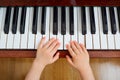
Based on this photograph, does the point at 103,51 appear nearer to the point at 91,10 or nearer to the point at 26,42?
the point at 91,10

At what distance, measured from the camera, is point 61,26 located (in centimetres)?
105

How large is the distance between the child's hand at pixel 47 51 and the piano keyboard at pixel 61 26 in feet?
0.09

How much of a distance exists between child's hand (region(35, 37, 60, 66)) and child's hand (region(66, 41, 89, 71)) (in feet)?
0.22

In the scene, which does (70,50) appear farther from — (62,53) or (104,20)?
(104,20)

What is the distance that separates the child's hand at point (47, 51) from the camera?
3.40 ft

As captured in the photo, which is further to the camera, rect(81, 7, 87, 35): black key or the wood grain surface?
the wood grain surface

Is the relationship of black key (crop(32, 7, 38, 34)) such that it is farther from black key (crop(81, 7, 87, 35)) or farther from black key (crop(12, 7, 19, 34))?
black key (crop(81, 7, 87, 35))

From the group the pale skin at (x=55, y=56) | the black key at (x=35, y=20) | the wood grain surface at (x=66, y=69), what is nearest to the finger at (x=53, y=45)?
the pale skin at (x=55, y=56)

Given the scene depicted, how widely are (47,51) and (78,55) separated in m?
0.16

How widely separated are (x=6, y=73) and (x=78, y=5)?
2.08 feet

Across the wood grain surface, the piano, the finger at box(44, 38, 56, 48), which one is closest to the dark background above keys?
the piano

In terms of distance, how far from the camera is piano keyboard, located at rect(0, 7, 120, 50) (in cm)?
104

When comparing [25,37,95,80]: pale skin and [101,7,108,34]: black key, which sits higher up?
[101,7,108,34]: black key

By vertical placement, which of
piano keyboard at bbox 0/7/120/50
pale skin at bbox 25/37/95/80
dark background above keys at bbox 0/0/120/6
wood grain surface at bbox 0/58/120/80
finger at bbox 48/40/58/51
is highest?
dark background above keys at bbox 0/0/120/6
